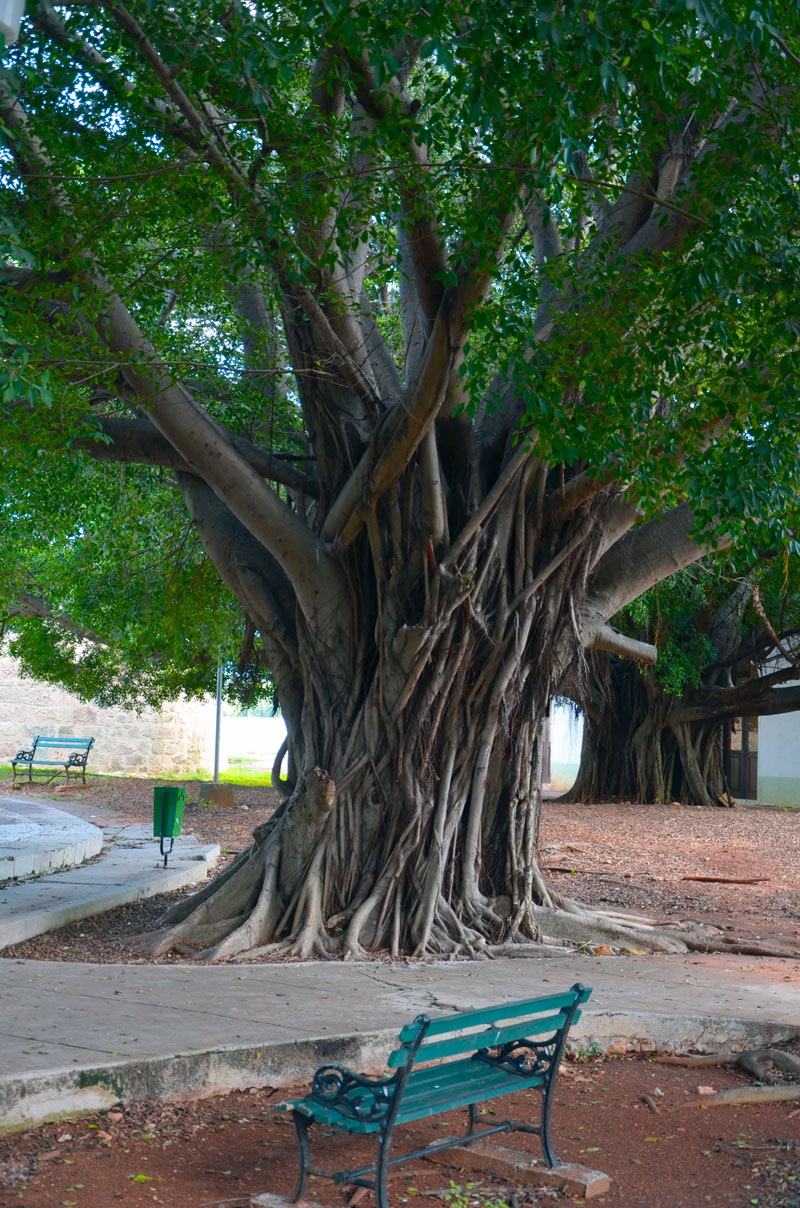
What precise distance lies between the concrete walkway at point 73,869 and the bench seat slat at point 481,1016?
179 inches

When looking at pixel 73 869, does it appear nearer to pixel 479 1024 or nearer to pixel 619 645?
pixel 619 645

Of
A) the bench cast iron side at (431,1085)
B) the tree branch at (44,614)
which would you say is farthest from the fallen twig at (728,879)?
the tree branch at (44,614)

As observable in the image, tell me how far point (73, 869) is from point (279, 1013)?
220 inches

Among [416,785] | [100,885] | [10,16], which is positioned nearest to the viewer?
[10,16]

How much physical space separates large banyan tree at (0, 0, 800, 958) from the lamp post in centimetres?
187

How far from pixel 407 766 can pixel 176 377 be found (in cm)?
292

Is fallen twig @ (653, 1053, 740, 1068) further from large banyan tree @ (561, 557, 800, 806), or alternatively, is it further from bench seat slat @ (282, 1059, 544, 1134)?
large banyan tree @ (561, 557, 800, 806)

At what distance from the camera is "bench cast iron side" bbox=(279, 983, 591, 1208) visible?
11.4ft

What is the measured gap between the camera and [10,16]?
2.67 metres

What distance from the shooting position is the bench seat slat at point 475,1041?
3.50m

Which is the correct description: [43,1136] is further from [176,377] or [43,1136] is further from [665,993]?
[176,377]

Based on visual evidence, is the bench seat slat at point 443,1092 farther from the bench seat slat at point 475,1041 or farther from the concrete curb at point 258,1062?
the concrete curb at point 258,1062

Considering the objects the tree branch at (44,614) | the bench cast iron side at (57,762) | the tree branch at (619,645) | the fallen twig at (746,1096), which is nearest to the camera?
the fallen twig at (746,1096)

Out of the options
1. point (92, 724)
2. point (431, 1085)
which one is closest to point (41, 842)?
point (431, 1085)
